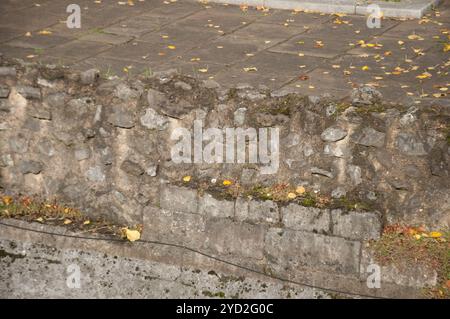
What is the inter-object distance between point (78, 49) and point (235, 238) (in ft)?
18.0

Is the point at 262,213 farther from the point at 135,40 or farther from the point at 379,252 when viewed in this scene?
the point at 135,40

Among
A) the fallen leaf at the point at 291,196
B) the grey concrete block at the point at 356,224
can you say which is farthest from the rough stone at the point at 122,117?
the grey concrete block at the point at 356,224

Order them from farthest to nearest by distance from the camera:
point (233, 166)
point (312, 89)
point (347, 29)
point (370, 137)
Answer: point (347, 29), point (312, 89), point (233, 166), point (370, 137)

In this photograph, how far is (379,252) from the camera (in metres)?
6.77

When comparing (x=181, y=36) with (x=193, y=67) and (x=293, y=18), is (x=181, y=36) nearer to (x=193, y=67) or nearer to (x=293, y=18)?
(x=193, y=67)

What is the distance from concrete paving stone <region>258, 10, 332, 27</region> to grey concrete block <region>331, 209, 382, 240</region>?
662 centimetres

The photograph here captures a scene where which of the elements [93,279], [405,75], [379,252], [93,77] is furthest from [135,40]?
[379,252]

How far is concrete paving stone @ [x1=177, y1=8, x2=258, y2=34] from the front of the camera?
13133 millimetres

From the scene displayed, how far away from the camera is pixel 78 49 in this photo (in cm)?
1202

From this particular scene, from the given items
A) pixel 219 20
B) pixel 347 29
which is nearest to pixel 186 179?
pixel 347 29

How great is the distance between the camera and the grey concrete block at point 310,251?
6.90m

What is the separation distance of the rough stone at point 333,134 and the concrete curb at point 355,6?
6796 mm

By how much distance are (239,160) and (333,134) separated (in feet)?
2.57
